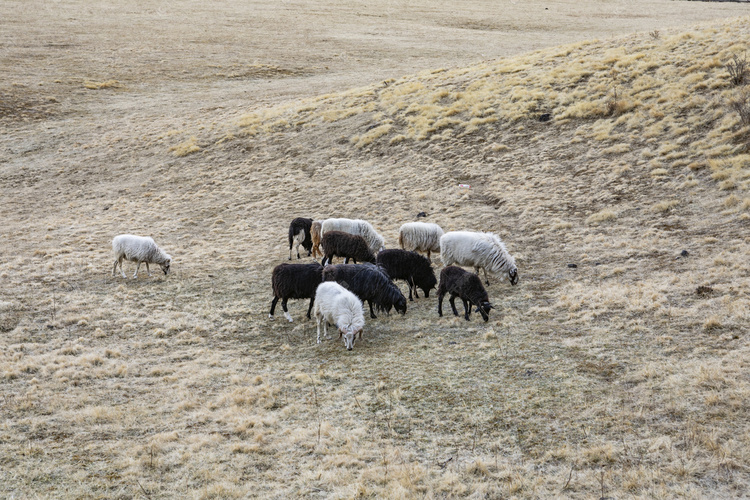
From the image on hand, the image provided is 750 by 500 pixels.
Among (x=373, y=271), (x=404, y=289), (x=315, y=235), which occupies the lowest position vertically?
(x=404, y=289)

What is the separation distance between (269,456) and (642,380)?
5557mm

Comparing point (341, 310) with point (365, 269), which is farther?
point (365, 269)

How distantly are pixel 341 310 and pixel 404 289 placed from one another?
4.18 metres

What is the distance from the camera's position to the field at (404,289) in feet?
24.5

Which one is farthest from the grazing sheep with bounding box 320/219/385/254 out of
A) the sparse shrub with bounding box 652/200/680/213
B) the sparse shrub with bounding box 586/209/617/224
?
the sparse shrub with bounding box 652/200/680/213

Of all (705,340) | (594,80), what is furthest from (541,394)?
(594,80)

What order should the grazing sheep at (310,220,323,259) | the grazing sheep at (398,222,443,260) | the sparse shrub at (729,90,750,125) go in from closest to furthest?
the grazing sheep at (398,222,443,260)
the grazing sheep at (310,220,323,259)
the sparse shrub at (729,90,750,125)

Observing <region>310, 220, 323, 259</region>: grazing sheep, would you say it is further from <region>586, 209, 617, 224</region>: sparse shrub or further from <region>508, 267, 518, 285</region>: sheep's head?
<region>586, 209, 617, 224</region>: sparse shrub

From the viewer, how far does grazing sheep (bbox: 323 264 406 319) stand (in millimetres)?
12906

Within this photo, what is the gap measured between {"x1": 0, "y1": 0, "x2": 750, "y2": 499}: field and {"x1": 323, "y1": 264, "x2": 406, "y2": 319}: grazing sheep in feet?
1.64

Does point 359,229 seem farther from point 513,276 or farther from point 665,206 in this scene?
point 665,206

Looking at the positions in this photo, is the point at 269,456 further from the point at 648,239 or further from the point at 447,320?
the point at 648,239

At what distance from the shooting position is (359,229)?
1752 centimetres

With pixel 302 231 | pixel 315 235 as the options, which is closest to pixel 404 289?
pixel 315 235
